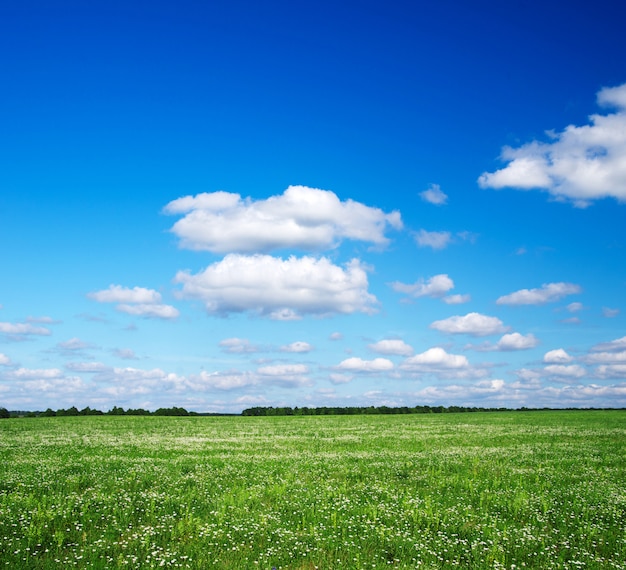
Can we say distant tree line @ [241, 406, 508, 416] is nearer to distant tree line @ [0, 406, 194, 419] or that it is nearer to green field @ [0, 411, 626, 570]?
distant tree line @ [0, 406, 194, 419]

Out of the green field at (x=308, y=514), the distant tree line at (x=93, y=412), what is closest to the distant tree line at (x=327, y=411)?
the distant tree line at (x=93, y=412)

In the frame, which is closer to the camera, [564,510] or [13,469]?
[564,510]

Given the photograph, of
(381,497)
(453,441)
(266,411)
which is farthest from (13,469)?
(266,411)

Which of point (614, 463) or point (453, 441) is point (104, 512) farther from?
point (453, 441)

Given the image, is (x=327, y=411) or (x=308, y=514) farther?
(x=327, y=411)

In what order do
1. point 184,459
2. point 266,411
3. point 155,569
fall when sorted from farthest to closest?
point 266,411
point 184,459
point 155,569

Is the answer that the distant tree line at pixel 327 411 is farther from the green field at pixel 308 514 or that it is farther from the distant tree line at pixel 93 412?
the green field at pixel 308 514

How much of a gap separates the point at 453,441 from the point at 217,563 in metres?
27.1

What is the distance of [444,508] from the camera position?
45.4 feet

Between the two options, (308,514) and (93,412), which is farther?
(93,412)

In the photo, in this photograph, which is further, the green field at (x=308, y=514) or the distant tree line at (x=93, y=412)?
the distant tree line at (x=93, y=412)

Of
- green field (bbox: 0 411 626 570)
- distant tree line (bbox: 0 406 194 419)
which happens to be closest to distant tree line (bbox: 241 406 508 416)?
distant tree line (bbox: 0 406 194 419)

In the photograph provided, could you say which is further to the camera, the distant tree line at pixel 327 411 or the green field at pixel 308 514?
the distant tree line at pixel 327 411

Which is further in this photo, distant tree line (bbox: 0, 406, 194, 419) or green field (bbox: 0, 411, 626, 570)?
distant tree line (bbox: 0, 406, 194, 419)
